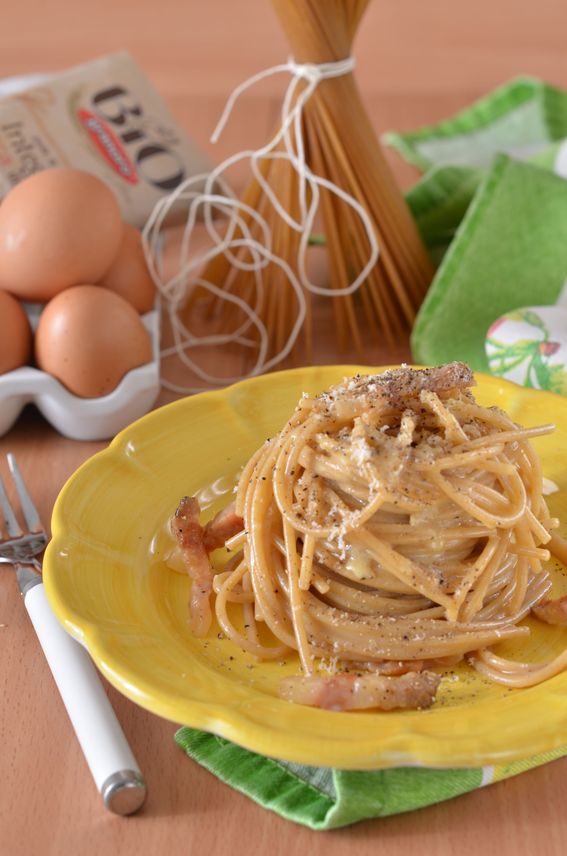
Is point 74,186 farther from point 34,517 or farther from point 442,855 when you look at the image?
point 442,855

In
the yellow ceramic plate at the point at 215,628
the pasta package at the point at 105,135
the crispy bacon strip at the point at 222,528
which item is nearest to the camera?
the yellow ceramic plate at the point at 215,628

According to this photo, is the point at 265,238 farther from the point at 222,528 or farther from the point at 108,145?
the point at 222,528

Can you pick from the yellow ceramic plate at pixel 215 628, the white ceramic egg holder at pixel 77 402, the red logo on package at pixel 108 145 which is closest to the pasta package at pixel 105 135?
the red logo on package at pixel 108 145

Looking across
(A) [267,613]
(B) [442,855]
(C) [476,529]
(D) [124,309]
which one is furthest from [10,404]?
(B) [442,855]

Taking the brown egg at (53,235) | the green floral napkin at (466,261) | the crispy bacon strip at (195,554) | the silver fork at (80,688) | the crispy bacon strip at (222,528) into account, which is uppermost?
the brown egg at (53,235)

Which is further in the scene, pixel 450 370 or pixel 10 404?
pixel 10 404

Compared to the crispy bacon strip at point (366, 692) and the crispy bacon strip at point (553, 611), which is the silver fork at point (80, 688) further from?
the crispy bacon strip at point (553, 611)

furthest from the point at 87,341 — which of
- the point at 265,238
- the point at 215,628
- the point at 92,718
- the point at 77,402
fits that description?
the point at 92,718
